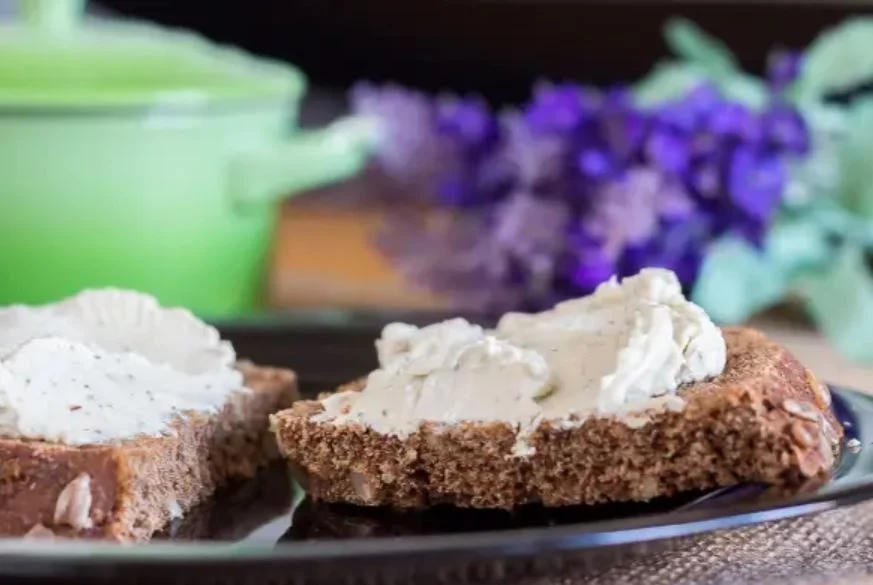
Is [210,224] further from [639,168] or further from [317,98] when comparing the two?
[317,98]

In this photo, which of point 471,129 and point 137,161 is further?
point 471,129

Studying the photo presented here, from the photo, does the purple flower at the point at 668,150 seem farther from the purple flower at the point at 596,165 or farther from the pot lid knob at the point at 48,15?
the pot lid knob at the point at 48,15

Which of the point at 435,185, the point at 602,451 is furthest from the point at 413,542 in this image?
the point at 435,185

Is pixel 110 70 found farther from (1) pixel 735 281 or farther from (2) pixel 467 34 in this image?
(2) pixel 467 34

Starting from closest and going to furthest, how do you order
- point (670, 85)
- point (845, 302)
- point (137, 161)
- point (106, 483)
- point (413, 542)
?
point (413, 542), point (106, 483), point (137, 161), point (845, 302), point (670, 85)

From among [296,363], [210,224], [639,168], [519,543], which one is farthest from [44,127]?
[519,543]

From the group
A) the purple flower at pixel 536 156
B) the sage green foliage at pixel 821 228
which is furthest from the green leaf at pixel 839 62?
the purple flower at pixel 536 156
